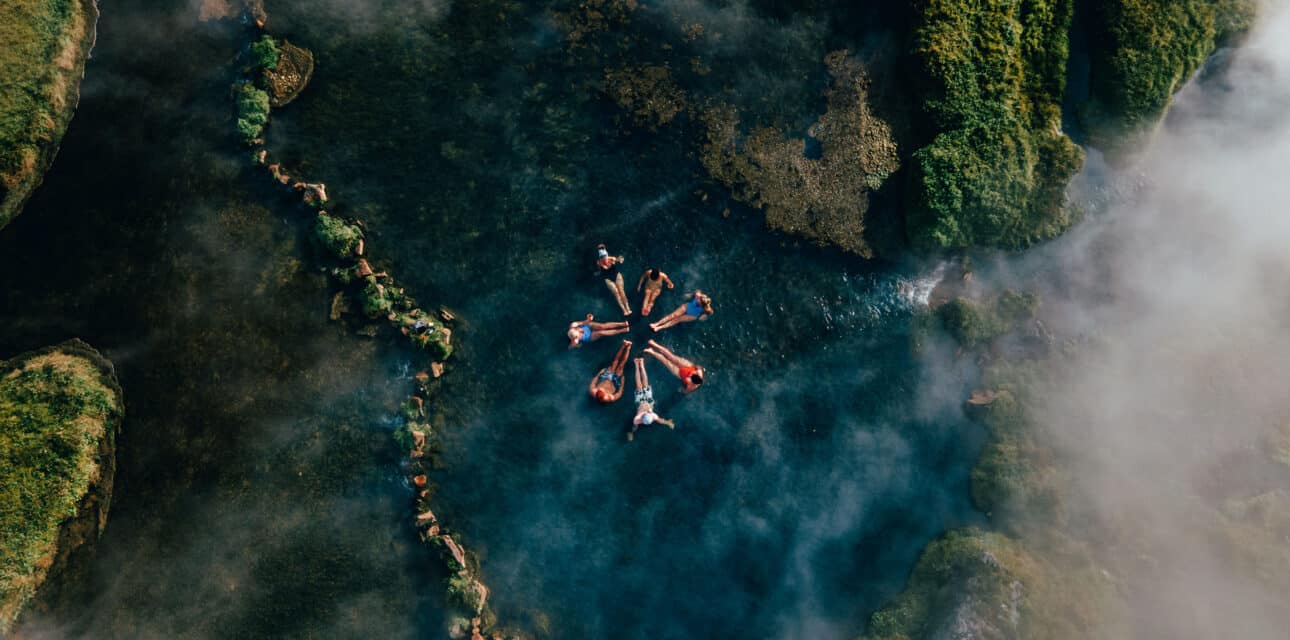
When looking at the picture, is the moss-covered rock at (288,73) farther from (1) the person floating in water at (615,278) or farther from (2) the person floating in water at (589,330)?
(2) the person floating in water at (589,330)

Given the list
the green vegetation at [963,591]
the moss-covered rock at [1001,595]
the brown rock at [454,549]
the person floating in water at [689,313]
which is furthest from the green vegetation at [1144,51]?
the brown rock at [454,549]

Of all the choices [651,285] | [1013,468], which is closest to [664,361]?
[651,285]

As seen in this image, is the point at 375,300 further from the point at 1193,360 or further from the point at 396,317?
the point at 1193,360

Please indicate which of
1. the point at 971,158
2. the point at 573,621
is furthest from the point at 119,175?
the point at 971,158

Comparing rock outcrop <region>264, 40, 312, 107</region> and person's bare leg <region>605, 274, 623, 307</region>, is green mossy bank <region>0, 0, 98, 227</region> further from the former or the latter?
person's bare leg <region>605, 274, 623, 307</region>

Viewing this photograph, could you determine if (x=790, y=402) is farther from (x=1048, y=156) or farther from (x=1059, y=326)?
(x=1048, y=156)

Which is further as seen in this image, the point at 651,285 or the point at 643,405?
the point at 651,285
